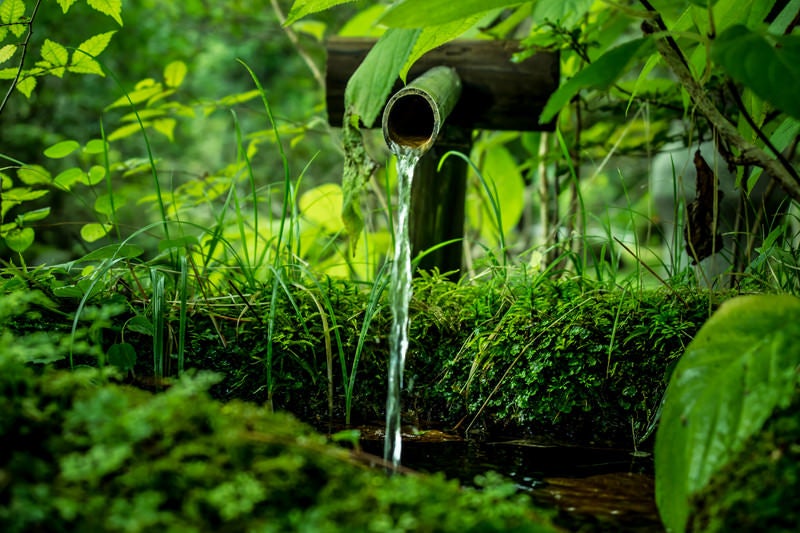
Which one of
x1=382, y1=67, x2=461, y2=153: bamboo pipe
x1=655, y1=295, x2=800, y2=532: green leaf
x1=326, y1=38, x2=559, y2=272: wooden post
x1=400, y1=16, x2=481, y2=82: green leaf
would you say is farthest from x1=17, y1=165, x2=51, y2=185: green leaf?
x1=655, y1=295, x2=800, y2=532: green leaf

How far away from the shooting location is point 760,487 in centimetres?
80

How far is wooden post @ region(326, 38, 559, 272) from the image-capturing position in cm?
210

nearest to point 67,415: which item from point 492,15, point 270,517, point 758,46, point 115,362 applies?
point 270,517

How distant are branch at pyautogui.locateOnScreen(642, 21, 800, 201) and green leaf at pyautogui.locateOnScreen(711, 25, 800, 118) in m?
0.24

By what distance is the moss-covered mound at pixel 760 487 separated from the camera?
764 mm

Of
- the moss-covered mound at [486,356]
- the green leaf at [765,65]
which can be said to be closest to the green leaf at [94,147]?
the moss-covered mound at [486,356]

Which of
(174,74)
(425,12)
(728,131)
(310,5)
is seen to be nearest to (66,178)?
(174,74)

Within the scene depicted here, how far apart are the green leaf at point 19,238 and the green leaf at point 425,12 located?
1.33 m

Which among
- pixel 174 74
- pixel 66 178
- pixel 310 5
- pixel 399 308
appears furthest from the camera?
pixel 174 74

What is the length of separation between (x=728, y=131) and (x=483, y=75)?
113cm

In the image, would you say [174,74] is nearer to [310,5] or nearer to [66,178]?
[66,178]

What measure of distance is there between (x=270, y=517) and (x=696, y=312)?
1.19m

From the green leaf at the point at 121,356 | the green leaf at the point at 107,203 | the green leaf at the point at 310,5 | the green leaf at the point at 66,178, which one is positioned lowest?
the green leaf at the point at 121,356

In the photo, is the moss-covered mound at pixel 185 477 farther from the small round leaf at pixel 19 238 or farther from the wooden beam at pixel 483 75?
the wooden beam at pixel 483 75
